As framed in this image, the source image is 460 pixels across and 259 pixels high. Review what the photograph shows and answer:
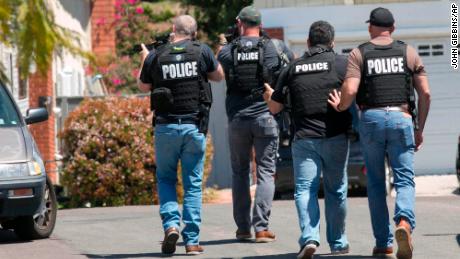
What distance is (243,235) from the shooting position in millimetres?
11086

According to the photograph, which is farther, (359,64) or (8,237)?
(8,237)

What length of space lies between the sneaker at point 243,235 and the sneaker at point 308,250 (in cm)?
183

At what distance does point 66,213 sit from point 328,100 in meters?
7.12

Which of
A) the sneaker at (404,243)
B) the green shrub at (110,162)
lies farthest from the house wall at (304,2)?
the sneaker at (404,243)

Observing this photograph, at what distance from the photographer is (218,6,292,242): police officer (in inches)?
428

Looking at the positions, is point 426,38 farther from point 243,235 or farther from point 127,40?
point 243,235

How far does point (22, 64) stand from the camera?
→ 267 inches

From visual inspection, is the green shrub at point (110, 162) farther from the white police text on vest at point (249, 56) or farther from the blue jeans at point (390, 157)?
the blue jeans at point (390, 157)

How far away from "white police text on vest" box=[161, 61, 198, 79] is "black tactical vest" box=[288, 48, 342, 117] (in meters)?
0.89

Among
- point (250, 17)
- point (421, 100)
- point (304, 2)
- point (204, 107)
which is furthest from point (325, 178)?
point (304, 2)

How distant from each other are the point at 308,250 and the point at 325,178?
0.74m

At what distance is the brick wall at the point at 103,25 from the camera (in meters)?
29.3

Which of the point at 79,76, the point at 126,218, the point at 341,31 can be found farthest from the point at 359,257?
the point at 79,76

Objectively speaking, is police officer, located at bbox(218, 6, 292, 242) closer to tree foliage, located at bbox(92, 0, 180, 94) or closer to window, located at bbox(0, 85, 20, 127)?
window, located at bbox(0, 85, 20, 127)
